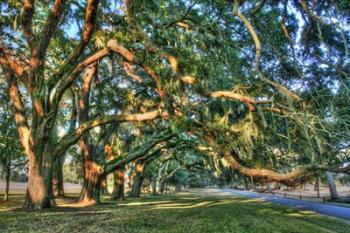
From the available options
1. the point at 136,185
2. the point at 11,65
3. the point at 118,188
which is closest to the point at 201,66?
the point at 11,65

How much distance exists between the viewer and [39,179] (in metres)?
12.4

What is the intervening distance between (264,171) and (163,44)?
6.98 m

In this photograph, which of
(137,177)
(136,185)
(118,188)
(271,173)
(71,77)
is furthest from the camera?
(136,185)

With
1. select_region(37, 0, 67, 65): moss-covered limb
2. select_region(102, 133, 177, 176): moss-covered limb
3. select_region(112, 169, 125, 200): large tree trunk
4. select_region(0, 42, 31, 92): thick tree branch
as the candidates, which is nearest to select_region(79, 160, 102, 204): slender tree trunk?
select_region(102, 133, 177, 176): moss-covered limb

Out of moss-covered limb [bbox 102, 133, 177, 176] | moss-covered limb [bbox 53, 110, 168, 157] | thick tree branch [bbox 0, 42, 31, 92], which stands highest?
thick tree branch [bbox 0, 42, 31, 92]

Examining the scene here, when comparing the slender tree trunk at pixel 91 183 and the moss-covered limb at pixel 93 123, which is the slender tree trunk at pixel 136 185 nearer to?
→ the slender tree trunk at pixel 91 183

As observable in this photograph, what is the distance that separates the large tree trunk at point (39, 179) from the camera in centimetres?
1240

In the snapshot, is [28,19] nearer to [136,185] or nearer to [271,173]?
[271,173]

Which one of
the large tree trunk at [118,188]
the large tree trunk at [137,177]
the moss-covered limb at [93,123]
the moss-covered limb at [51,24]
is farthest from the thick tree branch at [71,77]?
the large tree trunk at [137,177]

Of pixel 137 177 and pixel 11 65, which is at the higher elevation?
pixel 11 65

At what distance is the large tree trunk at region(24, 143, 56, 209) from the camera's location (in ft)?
40.7

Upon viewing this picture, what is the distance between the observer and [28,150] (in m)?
12.9

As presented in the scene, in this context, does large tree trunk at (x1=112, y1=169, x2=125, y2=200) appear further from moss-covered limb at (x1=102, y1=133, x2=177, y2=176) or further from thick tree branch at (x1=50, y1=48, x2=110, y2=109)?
thick tree branch at (x1=50, y1=48, x2=110, y2=109)

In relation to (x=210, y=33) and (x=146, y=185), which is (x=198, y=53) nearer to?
(x=210, y=33)
